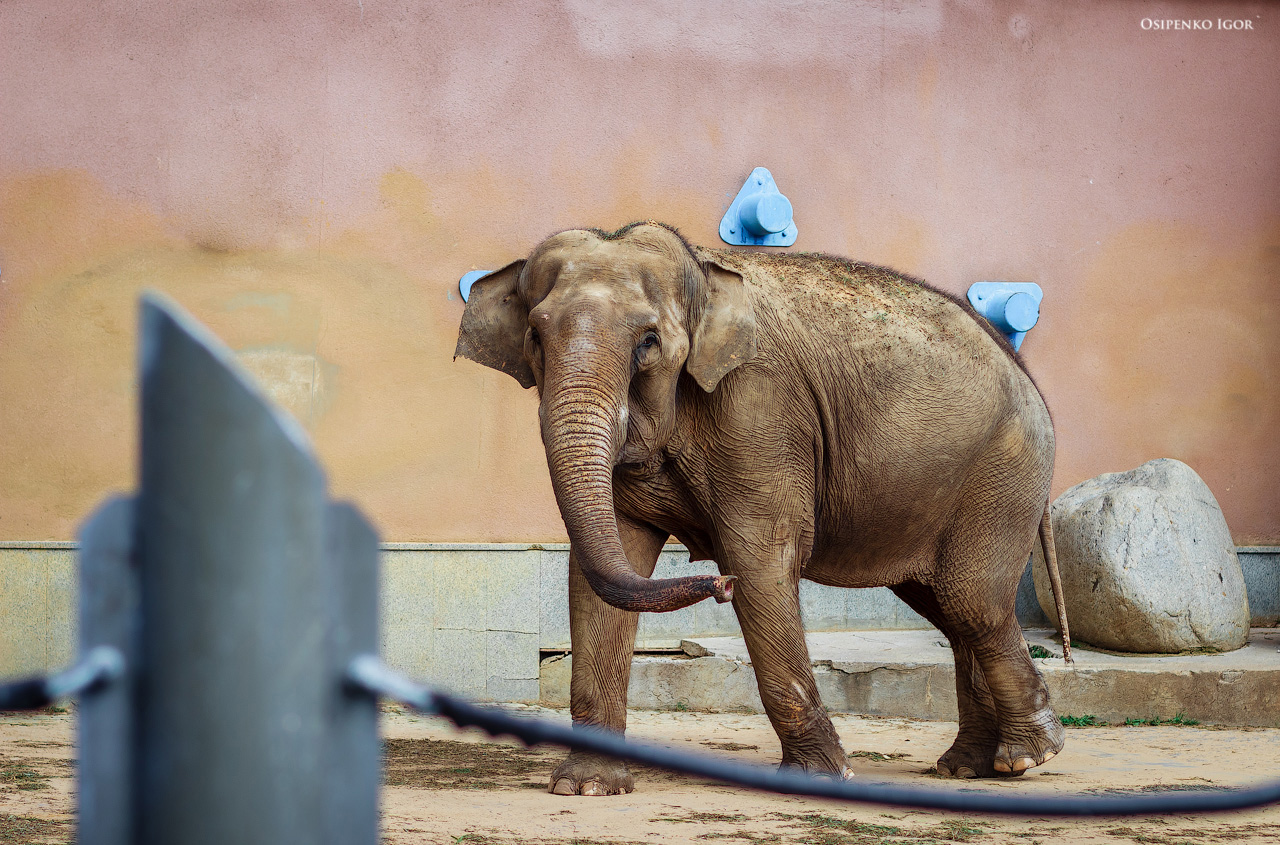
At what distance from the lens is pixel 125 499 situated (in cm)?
96

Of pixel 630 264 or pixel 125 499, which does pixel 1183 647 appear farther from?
pixel 125 499

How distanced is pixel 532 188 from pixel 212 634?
738 cm

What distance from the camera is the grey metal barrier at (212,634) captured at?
0.96 meters

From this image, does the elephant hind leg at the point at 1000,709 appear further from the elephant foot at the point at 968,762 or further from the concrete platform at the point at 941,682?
the concrete platform at the point at 941,682

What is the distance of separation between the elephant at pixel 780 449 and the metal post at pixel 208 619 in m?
2.82

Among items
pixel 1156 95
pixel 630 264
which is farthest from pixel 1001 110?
pixel 630 264

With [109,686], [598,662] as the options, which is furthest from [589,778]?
[109,686]

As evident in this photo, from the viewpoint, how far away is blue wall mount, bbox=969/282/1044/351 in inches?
333

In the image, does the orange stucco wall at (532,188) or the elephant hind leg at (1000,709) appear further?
the orange stucco wall at (532,188)

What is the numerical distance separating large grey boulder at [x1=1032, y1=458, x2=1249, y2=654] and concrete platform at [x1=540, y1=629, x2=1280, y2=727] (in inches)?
5.7

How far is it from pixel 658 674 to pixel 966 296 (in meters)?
3.25

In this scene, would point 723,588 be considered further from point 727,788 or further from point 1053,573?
point 1053,573

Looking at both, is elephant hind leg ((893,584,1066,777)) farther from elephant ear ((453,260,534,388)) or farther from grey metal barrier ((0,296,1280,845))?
grey metal barrier ((0,296,1280,845))

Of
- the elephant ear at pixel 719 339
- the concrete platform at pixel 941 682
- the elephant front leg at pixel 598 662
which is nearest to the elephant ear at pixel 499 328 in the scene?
the elephant ear at pixel 719 339
